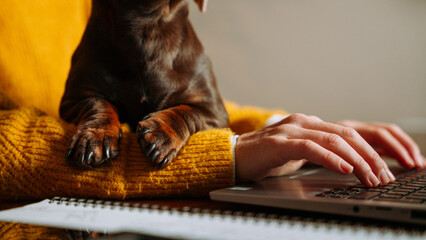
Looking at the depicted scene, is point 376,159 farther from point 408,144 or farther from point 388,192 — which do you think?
point 408,144

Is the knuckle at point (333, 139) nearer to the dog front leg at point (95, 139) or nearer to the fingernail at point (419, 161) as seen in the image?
the dog front leg at point (95, 139)

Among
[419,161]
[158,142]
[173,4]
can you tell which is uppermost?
[173,4]

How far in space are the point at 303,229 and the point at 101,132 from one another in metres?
0.54

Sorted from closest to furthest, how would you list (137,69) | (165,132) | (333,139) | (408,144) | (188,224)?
1. (188,224)
2. (333,139)
3. (165,132)
4. (137,69)
5. (408,144)

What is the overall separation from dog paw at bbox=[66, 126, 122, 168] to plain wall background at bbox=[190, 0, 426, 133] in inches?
89.0

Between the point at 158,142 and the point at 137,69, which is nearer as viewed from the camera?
the point at 158,142

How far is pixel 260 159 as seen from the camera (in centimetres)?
84

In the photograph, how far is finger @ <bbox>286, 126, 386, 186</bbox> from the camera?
762 mm

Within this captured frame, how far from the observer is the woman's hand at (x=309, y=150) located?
0.76 metres

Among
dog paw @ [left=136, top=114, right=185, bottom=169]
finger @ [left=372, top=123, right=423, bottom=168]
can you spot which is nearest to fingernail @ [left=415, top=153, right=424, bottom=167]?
finger @ [left=372, top=123, right=423, bottom=168]

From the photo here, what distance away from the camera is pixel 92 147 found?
0.86 m

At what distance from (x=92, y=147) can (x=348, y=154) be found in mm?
485

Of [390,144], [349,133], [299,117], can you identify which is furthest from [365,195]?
[390,144]

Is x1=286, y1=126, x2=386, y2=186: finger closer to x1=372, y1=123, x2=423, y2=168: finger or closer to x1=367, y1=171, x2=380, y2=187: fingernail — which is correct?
x1=367, y1=171, x2=380, y2=187: fingernail
